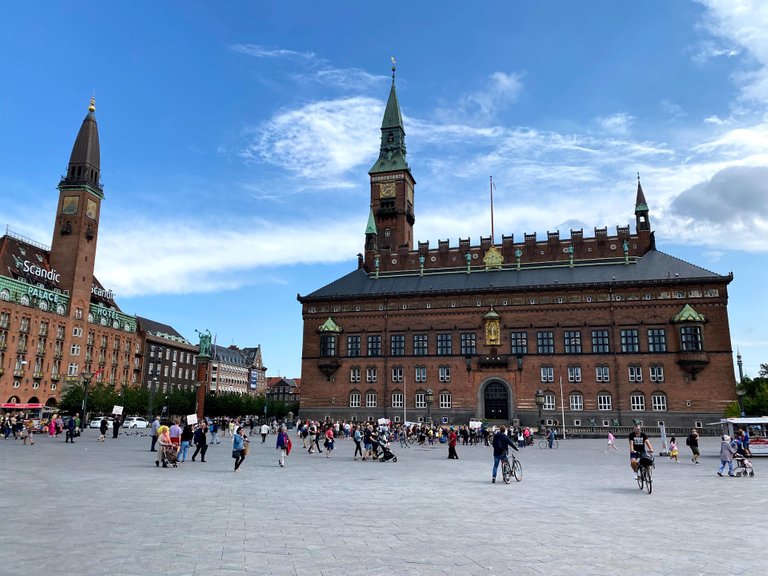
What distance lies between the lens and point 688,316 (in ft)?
195

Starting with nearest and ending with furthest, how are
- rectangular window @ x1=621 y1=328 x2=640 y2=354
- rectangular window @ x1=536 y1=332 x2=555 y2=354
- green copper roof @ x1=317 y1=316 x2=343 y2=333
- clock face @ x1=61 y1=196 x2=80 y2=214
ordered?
rectangular window @ x1=621 y1=328 x2=640 y2=354, rectangular window @ x1=536 y1=332 x2=555 y2=354, green copper roof @ x1=317 y1=316 x2=343 y2=333, clock face @ x1=61 y1=196 x2=80 y2=214

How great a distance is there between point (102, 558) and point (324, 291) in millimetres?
67513

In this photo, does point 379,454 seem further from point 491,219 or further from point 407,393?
point 491,219

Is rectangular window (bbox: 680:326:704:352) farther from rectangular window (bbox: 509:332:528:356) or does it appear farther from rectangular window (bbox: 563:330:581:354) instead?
rectangular window (bbox: 509:332:528:356)

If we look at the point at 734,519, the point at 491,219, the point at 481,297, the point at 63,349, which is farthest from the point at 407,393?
the point at 734,519

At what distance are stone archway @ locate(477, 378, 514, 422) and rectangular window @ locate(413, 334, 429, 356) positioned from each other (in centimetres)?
787

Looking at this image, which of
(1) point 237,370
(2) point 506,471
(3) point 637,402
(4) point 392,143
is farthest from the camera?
(1) point 237,370

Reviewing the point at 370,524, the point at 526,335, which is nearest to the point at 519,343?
the point at 526,335

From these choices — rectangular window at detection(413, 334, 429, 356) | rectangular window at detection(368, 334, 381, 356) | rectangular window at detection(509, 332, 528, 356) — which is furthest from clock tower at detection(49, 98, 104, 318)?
rectangular window at detection(509, 332, 528, 356)

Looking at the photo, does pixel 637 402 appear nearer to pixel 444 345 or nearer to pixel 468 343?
pixel 468 343

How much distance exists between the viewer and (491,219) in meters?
77.6

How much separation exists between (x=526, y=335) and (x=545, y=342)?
2.19m

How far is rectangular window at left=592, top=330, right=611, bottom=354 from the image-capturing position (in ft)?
206

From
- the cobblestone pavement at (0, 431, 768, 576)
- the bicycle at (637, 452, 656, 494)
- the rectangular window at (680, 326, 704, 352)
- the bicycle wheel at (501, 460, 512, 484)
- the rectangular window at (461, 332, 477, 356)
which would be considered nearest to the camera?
the cobblestone pavement at (0, 431, 768, 576)
